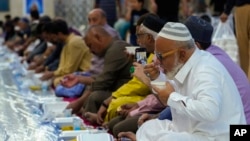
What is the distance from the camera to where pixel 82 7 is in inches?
527

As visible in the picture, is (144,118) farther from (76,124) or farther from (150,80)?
(76,124)

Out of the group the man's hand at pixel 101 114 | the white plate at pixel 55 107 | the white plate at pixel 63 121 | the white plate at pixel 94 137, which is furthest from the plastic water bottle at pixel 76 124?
the white plate at pixel 94 137

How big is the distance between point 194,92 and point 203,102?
9 centimetres

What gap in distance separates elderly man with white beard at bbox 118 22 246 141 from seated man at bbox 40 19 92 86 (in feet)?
10.6

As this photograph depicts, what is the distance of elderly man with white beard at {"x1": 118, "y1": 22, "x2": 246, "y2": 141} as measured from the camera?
2.70 metres

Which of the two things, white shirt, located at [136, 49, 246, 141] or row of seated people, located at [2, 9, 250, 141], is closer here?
white shirt, located at [136, 49, 246, 141]

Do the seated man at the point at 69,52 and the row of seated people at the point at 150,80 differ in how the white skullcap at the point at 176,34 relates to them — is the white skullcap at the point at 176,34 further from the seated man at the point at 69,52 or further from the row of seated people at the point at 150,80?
the seated man at the point at 69,52

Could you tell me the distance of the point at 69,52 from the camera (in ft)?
20.4

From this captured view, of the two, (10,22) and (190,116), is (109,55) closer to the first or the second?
(190,116)

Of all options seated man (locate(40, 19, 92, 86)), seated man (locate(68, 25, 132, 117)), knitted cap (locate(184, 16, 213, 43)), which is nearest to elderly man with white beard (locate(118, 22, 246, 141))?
knitted cap (locate(184, 16, 213, 43))

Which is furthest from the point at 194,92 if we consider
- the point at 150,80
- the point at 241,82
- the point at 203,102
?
the point at 150,80

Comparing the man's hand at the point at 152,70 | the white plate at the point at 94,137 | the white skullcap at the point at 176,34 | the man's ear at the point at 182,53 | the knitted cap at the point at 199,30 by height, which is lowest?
the white plate at the point at 94,137

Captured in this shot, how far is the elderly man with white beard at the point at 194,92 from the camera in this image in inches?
106

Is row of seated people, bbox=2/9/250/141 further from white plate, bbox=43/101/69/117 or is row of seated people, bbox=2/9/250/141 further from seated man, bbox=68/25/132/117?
white plate, bbox=43/101/69/117
